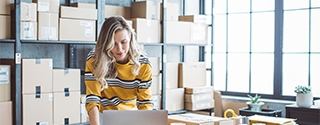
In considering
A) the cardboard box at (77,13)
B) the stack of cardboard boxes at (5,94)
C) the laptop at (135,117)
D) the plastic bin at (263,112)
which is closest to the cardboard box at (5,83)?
the stack of cardboard boxes at (5,94)

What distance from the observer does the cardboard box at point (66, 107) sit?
3629 mm

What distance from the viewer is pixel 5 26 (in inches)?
133

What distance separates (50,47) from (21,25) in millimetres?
635

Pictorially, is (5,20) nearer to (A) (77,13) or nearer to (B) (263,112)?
(A) (77,13)

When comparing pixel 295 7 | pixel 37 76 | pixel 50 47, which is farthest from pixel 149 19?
pixel 295 7

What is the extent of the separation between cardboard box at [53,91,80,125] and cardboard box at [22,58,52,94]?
0.42 ft

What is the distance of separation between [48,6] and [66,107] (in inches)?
34.2

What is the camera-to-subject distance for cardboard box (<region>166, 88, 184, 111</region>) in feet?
15.3

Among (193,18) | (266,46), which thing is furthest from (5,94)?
(266,46)

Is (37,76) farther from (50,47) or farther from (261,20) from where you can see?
(261,20)

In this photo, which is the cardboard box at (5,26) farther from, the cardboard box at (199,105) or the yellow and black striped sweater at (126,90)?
the cardboard box at (199,105)

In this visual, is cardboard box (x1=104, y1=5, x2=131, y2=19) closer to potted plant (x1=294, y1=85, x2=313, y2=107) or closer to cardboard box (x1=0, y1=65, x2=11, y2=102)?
cardboard box (x1=0, y1=65, x2=11, y2=102)

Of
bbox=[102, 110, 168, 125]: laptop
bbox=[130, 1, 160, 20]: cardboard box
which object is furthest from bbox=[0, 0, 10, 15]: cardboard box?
bbox=[102, 110, 168, 125]: laptop

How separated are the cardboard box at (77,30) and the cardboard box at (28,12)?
0.82 feet
